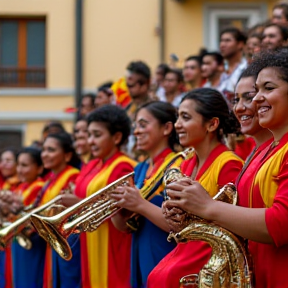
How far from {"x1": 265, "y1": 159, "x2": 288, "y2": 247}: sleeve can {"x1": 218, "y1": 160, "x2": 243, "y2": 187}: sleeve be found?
45.1 inches

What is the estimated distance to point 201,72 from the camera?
921 centimetres

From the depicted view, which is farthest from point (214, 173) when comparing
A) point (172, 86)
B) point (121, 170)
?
point (172, 86)

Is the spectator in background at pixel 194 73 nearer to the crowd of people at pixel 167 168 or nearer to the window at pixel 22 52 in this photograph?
the crowd of people at pixel 167 168

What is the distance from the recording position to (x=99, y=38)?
15.3m

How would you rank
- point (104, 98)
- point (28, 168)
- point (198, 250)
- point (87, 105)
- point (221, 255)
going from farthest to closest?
point (87, 105) → point (104, 98) → point (28, 168) → point (198, 250) → point (221, 255)

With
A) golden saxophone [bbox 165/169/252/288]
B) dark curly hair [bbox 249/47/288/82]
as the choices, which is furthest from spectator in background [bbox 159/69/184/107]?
golden saxophone [bbox 165/169/252/288]

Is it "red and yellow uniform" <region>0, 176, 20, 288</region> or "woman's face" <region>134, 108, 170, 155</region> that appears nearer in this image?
"woman's face" <region>134, 108, 170, 155</region>

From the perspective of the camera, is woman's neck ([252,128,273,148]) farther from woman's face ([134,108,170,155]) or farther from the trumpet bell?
woman's face ([134,108,170,155])

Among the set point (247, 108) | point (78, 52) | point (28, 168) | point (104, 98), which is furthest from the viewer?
point (78, 52)

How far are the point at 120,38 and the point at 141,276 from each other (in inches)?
405

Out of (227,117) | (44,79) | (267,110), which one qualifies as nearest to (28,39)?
(44,79)

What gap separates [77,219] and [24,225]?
6.19 feet

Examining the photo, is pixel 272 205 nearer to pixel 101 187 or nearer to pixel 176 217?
pixel 176 217

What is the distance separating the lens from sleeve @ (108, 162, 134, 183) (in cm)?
611
